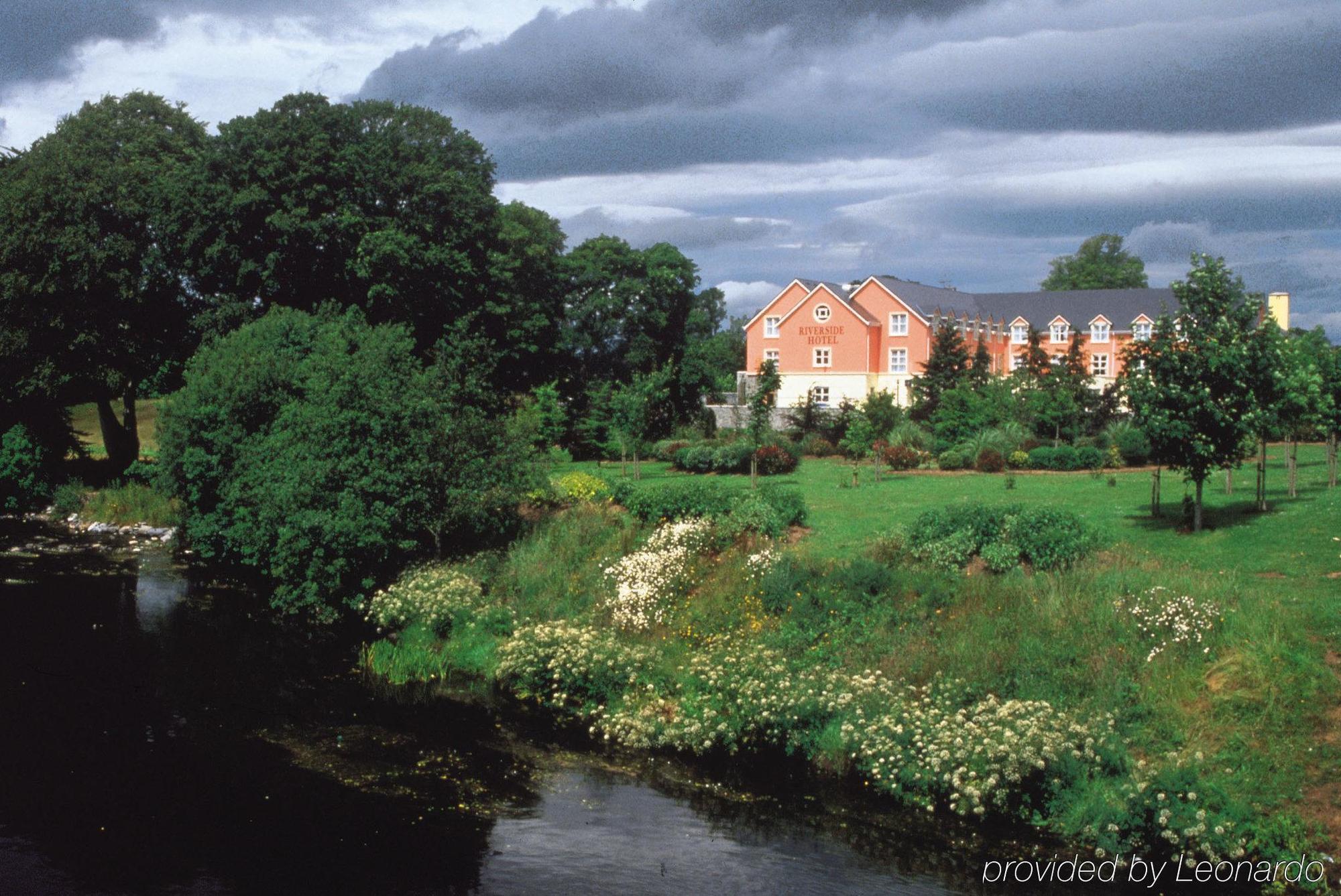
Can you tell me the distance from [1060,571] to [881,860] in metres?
8.32

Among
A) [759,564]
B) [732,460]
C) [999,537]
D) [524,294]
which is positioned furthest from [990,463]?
[524,294]

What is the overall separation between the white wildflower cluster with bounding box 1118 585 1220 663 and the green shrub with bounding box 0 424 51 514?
4053 cm

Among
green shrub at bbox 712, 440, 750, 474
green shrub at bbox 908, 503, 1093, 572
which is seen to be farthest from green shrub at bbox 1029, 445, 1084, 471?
green shrub at bbox 908, 503, 1093, 572

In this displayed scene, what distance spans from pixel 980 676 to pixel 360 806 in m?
9.12

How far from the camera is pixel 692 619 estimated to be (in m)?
21.5

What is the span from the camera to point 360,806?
1550cm

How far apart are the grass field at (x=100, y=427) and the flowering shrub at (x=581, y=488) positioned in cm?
2755

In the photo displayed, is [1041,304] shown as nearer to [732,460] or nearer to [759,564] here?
[732,460]

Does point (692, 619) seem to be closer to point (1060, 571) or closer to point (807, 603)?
point (807, 603)

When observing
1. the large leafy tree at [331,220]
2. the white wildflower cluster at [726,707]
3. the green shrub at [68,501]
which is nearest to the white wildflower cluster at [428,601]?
the white wildflower cluster at [726,707]

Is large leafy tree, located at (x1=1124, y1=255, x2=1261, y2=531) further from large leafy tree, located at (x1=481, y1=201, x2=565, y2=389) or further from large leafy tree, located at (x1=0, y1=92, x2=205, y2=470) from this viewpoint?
large leafy tree, located at (x1=0, y1=92, x2=205, y2=470)

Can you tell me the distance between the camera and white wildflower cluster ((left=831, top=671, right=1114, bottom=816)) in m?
14.9

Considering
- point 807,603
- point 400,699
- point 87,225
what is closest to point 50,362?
point 87,225

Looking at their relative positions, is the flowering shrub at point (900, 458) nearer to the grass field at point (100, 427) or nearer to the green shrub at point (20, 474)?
the grass field at point (100, 427)
